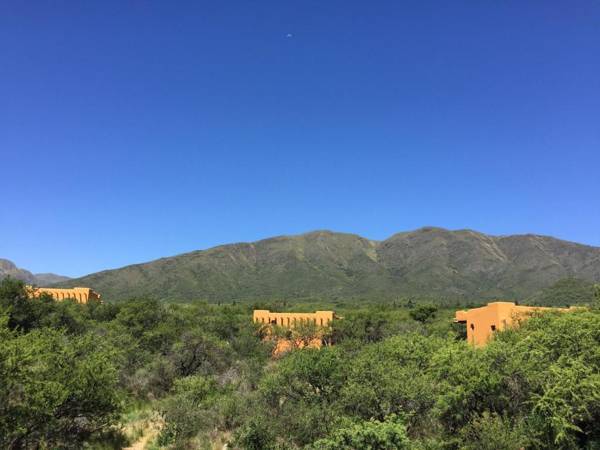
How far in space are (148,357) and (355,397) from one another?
67.6 feet

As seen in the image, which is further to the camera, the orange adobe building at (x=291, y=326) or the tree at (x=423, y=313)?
the tree at (x=423, y=313)

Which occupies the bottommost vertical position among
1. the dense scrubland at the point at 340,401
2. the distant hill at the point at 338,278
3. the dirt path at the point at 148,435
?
the dirt path at the point at 148,435

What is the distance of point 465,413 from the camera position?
16.8m

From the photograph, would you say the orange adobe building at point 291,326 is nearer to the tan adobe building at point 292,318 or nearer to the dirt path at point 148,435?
the tan adobe building at point 292,318

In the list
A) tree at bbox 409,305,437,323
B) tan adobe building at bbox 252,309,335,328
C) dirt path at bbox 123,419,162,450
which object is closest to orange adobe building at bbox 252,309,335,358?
tan adobe building at bbox 252,309,335,328

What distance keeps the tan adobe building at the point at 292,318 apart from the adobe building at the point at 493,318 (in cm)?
1833

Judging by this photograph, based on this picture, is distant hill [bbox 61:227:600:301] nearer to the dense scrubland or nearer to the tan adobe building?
the tan adobe building

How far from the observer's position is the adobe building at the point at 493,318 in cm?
3647

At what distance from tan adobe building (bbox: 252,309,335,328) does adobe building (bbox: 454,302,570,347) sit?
18.3 metres

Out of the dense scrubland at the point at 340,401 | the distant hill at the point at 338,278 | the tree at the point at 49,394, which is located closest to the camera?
the tree at the point at 49,394

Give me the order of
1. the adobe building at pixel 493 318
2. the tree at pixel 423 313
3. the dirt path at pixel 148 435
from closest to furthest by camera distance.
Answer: the dirt path at pixel 148 435
the adobe building at pixel 493 318
the tree at pixel 423 313

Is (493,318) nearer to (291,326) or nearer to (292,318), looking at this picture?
(291,326)

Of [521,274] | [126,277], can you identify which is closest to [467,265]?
[521,274]

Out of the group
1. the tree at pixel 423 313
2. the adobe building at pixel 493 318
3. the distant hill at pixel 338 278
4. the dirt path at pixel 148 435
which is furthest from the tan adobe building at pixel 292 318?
the distant hill at pixel 338 278
